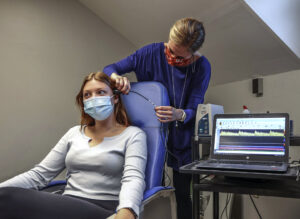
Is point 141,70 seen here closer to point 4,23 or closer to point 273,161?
point 273,161

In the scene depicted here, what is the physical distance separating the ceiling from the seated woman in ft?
3.47

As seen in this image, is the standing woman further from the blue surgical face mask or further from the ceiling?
the ceiling

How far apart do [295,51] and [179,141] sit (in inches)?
40.1

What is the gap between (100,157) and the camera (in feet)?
3.74

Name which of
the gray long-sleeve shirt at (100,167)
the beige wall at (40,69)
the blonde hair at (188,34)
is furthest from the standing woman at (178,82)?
the beige wall at (40,69)

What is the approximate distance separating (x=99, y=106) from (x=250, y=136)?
74cm

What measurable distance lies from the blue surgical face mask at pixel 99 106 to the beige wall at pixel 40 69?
4.41ft

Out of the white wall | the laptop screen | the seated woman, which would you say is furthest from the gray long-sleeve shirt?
the white wall

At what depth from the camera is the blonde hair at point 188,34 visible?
3.85 ft

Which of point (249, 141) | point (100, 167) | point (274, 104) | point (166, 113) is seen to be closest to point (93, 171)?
point (100, 167)

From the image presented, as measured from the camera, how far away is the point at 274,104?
1818 mm

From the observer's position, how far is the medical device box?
5.28ft

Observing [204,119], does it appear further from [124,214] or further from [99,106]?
[124,214]

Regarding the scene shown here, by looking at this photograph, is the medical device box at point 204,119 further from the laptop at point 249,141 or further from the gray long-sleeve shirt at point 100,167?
the gray long-sleeve shirt at point 100,167
